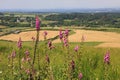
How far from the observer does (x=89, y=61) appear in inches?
445

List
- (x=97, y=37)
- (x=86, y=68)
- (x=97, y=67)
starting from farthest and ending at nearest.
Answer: (x=97, y=37) < (x=97, y=67) < (x=86, y=68)

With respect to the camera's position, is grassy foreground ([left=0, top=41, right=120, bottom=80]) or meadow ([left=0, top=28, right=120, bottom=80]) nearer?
meadow ([left=0, top=28, right=120, bottom=80])

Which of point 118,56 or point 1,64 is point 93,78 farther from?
point 1,64

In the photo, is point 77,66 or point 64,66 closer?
point 64,66

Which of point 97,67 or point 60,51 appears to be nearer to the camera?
point 97,67

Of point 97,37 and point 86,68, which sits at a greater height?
point 86,68

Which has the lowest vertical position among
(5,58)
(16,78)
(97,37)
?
(97,37)

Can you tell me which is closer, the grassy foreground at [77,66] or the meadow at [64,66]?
the meadow at [64,66]

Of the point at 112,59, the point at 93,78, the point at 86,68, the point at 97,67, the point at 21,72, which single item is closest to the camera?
the point at 21,72

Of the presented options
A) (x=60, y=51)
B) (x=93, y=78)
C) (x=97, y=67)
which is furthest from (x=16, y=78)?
(x=60, y=51)

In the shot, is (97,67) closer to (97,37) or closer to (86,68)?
(86,68)

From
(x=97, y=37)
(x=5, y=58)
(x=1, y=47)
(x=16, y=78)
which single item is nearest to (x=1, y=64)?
(x=5, y=58)

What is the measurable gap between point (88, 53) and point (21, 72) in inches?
232

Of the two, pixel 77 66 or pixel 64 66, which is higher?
pixel 64 66
